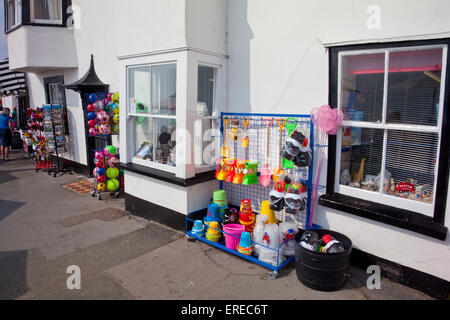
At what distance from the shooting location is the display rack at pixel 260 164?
3895 mm

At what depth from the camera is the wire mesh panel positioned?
13.3 feet

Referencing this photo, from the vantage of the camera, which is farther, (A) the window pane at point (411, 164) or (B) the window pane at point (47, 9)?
(B) the window pane at point (47, 9)

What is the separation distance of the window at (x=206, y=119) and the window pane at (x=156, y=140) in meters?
0.49

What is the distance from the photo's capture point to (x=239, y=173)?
14.3 ft

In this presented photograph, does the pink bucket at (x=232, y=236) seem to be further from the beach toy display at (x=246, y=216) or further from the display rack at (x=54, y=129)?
the display rack at (x=54, y=129)

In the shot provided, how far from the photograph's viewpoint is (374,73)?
11.6 ft

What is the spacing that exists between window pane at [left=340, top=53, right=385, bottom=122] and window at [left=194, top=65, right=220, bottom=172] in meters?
1.94

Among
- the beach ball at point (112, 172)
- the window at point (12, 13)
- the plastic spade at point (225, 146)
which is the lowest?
the beach ball at point (112, 172)

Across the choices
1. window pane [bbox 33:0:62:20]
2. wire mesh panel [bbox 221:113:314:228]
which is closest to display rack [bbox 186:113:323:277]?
wire mesh panel [bbox 221:113:314:228]

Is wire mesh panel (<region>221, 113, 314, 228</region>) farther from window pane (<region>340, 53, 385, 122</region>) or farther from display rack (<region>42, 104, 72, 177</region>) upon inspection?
display rack (<region>42, 104, 72, 177</region>)

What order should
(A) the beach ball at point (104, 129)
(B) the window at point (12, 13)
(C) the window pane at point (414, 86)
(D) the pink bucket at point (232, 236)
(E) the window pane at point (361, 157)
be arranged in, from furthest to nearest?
1. (B) the window at point (12, 13)
2. (A) the beach ball at point (104, 129)
3. (D) the pink bucket at point (232, 236)
4. (E) the window pane at point (361, 157)
5. (C) the window pane at point (414, 86)

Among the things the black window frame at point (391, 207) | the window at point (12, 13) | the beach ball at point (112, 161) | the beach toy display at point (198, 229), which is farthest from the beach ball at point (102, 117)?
the window at point (12, 13)

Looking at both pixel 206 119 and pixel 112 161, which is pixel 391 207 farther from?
pixel 112 161

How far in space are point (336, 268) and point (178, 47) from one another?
3.43 meters
